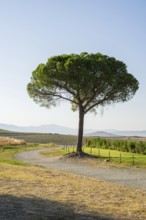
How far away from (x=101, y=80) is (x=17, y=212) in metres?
33.9

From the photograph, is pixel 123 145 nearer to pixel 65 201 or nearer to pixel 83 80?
pixel 83 80

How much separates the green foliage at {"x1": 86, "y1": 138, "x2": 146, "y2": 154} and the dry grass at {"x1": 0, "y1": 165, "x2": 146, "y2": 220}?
29943 millimetres

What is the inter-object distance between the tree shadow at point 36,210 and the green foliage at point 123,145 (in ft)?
116

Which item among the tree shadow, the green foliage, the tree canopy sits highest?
the tree canopy

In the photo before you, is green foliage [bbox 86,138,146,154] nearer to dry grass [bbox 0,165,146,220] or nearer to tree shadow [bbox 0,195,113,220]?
dry grass [bbox 0,165,146,220]

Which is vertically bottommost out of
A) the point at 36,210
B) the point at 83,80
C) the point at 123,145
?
the point at 36,210

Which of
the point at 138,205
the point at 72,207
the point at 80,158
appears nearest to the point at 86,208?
the point at 72,207

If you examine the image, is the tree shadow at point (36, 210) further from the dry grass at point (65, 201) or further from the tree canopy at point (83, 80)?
the tree canopy at point (83, 80)

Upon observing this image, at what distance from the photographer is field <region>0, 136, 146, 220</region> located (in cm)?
1150

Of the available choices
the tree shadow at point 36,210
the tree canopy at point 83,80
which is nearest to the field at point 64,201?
the tree shadow at point 36,210

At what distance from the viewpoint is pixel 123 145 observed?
5191cm

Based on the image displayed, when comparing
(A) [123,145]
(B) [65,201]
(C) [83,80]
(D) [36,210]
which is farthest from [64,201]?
(A) [123,145]

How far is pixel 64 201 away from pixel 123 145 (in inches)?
1539

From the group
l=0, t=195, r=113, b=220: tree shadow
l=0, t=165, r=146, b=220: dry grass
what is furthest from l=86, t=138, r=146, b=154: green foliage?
l=0, t=195, r=113, b=220: tree shadow
